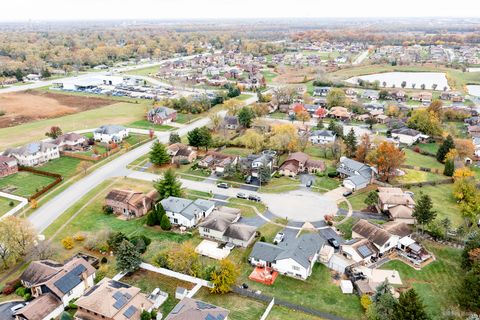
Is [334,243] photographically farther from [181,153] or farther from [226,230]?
[181,153]

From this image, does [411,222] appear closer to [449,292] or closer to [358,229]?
[358,229]

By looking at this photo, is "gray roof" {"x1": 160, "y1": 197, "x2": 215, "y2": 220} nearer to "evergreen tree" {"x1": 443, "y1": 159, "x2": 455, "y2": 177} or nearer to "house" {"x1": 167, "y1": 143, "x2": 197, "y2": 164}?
"house" {"x1": 167, "y1": 143, "x2": 197, "y2": 164}

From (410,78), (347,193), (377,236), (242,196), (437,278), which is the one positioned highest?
(377,236)

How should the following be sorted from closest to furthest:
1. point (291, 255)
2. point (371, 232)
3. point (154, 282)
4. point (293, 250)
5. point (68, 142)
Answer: point (154, 282), point (291, 255), point (293, 250), point (371, 232), point (68, 142)

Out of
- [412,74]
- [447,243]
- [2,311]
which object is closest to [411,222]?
[447,243]

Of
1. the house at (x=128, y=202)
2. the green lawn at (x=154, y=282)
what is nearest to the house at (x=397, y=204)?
the green lawn at (x=154, y=282)

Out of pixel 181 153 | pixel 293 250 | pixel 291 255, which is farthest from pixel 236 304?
pixel 181 153

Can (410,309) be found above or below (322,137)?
above
